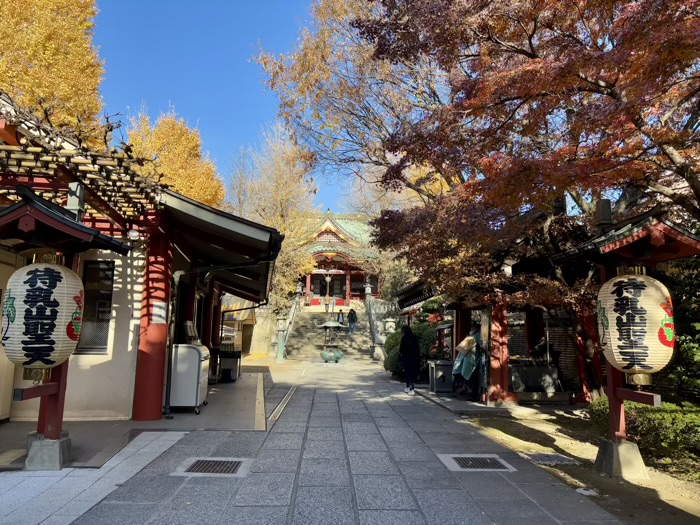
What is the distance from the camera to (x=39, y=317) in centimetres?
521

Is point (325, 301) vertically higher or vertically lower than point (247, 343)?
higher

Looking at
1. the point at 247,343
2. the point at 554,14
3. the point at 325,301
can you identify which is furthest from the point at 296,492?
the point at 325,301

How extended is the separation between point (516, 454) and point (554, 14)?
5.40 metres

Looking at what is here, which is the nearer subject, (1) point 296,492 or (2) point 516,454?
(1) point 296,492

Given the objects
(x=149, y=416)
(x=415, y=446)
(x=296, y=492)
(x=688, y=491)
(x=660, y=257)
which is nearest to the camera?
(x=296, y=492)

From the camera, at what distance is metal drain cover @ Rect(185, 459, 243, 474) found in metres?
5.44

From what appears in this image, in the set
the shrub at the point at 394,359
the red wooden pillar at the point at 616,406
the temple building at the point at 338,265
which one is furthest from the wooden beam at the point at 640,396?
the temple building at the point at 338,265

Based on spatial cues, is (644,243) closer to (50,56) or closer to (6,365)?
(6,365)

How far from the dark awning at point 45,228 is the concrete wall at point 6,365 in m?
2.46

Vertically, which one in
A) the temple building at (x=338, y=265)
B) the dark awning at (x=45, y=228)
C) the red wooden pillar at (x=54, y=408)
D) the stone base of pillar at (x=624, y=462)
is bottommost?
the stone base of pillar at (x=624, y=462)

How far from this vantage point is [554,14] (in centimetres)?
543

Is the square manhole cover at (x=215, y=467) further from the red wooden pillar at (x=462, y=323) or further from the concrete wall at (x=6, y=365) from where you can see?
the red wooden pillar at (x=462, y=323)

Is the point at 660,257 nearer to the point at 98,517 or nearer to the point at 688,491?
the point at 688,491

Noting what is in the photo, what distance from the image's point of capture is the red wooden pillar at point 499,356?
10609mm
